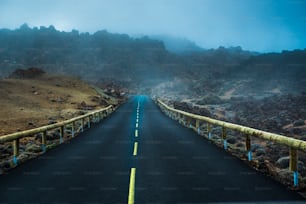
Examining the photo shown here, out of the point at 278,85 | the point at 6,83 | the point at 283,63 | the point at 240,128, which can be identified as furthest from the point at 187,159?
the point at 283,63

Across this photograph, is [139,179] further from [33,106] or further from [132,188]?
[33,106]

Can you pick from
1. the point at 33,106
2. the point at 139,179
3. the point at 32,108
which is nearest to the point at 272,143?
the point at 139,179

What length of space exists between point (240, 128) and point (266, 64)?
133696 mm

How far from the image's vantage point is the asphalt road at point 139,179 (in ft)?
21.9

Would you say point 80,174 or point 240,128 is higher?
point 240,128

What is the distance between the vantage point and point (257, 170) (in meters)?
9.16

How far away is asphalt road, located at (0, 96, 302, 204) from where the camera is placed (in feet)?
21.9

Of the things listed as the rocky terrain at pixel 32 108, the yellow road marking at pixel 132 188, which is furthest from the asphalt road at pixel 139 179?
the rocky terrain at pixel 32 108

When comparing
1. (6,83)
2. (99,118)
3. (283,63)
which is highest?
(283,63)

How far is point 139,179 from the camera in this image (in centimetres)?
813

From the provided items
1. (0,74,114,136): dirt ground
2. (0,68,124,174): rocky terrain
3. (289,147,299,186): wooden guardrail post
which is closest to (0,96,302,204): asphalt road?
(289,147,299,186): wooden guardrail post

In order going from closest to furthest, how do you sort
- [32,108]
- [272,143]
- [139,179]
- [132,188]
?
[132,188], [139,179], [272,143], [32,108]

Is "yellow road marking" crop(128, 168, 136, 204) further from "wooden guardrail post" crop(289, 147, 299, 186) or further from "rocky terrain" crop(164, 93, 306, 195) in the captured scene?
"wooden guardrail post" crop(289, 147, 299, 186)

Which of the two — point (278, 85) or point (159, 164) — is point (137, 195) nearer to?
point (159, 164)
